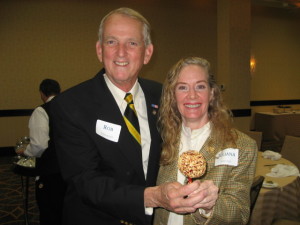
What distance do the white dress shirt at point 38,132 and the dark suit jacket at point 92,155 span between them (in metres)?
1.67

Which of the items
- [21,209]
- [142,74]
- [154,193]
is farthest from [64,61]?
[154,193]

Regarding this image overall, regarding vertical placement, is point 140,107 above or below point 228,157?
above

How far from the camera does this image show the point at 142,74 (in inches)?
343

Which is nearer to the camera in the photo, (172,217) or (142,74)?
(172,217)

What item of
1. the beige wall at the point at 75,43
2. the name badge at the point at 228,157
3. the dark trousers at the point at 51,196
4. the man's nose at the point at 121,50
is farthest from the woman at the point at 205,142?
the beige wall at the point at 75,43

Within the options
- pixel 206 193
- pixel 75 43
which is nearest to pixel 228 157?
pixel 206 193

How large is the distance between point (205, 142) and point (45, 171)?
192 centimetres

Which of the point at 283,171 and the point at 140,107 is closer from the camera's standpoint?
the point at 140,107

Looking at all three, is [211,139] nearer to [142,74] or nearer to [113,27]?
[113,27]

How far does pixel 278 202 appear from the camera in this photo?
8.95ft

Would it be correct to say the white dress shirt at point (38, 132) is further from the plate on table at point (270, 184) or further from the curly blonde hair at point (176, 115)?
the plate on table at point (270, 184)

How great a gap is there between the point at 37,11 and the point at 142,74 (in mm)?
3471

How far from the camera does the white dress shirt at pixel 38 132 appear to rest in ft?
10.7

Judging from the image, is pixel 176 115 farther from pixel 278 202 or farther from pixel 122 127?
pixel 278 202
